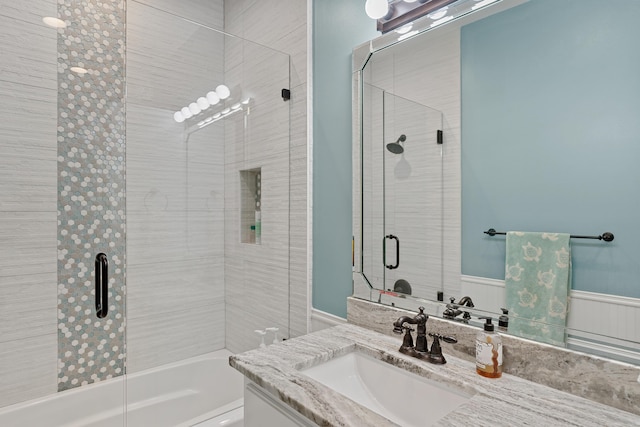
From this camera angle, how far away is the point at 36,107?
1570 mm

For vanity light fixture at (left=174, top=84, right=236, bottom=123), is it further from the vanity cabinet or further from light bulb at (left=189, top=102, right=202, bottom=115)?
the vanity cabinet

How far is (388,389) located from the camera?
108 cm

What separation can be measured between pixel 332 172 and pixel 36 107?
4.38 feet

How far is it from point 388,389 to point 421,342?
0.17 m

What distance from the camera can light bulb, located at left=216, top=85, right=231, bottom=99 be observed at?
5.99 ft

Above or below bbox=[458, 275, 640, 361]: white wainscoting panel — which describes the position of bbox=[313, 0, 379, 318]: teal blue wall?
above

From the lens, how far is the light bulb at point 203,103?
1771 millimetres

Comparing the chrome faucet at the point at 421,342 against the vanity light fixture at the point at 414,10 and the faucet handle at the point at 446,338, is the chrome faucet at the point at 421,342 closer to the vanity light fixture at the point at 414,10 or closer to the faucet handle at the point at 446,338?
the faucet handle at the point at 446,338

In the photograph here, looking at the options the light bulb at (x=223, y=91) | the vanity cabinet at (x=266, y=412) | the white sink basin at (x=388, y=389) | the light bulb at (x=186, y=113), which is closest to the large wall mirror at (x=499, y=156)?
the white sink basin at (x=388, y=389)

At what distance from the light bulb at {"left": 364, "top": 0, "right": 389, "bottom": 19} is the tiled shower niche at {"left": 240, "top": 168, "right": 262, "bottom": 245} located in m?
0.92

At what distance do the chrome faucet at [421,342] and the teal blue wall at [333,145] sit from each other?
17.7 inches

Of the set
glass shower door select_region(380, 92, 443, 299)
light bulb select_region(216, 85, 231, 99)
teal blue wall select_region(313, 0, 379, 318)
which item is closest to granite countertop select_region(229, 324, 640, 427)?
glass shower door select_region(380, 92, 443, 299)

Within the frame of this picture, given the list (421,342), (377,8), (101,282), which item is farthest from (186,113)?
(421,342)

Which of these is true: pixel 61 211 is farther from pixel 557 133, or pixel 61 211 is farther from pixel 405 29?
pixel 557 133
